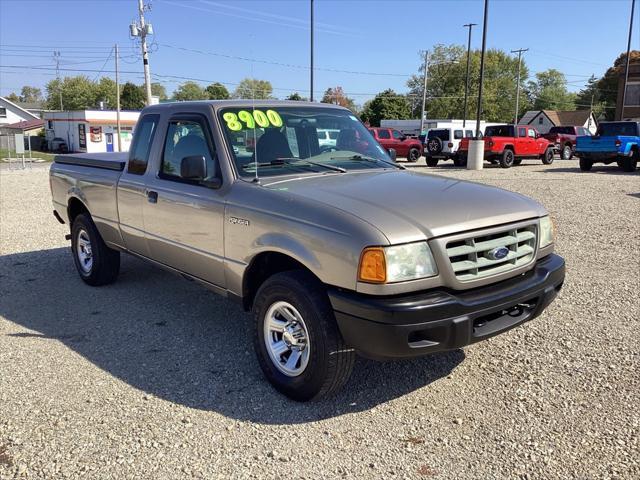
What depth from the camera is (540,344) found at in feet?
14.6

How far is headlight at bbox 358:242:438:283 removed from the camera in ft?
9.84

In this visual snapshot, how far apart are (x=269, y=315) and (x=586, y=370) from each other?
2.32m

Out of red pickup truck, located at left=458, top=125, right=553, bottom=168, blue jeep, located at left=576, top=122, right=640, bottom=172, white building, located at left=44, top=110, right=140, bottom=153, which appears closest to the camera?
blue jeep, located at left=576, top=122, right=640, bottom=172

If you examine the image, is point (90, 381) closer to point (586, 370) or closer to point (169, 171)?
point (169, 171)

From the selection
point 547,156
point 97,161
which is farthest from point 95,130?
point 97,161

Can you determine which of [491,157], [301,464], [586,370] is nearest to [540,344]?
[586,370]

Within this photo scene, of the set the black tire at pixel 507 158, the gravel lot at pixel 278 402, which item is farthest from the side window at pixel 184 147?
the black tire at pixel 507 158

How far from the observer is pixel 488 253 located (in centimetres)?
333

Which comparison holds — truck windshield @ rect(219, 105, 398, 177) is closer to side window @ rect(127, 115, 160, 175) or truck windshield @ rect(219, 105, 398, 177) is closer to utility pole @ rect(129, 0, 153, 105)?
side window @ rect(127, 115, 160, 175)

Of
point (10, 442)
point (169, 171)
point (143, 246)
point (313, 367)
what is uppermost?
point (169, 171)

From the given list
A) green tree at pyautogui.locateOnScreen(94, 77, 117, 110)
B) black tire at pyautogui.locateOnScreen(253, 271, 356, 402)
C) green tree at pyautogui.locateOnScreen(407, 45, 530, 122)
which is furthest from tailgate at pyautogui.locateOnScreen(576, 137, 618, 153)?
green tree at pyautogui.locateOnScreen(94, 77, 117, 110)

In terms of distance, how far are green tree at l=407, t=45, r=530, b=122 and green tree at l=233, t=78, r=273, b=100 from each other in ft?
286

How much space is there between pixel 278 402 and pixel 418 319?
46.9 inches

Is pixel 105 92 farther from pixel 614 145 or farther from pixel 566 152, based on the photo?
pixel 614 145
